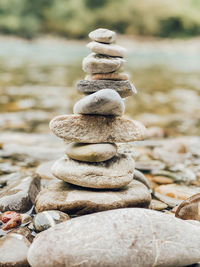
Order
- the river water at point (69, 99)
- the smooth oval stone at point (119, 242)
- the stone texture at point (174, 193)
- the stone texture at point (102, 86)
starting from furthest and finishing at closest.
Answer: the river water at point (69, 99) → the stone texture at point (174, 193) → the stone texture at point (102, 86) → the smooth oval stone at point (119, 242)

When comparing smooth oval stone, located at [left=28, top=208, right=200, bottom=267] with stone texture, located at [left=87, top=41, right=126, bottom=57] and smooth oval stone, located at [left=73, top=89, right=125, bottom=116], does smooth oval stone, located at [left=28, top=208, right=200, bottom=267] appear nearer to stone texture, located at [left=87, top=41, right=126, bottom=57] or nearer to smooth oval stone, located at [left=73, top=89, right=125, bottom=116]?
smooth oval stone, located at [left=73, top=89, right=125, bottom=116]

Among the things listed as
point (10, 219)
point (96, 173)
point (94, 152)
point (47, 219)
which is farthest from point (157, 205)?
point (10, 219)

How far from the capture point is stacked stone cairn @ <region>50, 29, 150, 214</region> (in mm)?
2729

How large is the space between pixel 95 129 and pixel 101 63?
0.57 m

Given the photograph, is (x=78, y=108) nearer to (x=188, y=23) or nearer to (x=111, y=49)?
(x=111, y=49)

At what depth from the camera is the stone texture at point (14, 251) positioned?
6.68 feet

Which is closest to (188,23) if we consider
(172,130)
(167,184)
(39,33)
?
(39,33)

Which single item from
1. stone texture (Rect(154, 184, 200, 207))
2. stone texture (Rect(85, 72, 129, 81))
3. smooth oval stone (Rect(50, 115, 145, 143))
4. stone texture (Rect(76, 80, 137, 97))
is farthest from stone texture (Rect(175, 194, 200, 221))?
stone texture (Rect(85, 72, 129, 81))

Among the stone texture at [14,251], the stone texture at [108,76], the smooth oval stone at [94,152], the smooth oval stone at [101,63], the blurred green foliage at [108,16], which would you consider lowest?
the stone texture at [14,251]

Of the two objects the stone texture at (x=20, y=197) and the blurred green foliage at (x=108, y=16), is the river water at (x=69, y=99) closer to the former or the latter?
the stone texture at (x=20, y=197)

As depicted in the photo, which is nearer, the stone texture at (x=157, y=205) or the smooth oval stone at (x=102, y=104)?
the smooth oval stone at (x=102, y=104)

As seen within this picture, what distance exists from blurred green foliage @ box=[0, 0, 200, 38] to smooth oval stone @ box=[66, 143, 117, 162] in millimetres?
43142

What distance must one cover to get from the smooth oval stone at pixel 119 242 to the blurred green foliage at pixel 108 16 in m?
44.0

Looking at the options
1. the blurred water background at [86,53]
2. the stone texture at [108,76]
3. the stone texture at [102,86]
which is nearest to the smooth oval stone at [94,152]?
the stone texture at [102,86]
